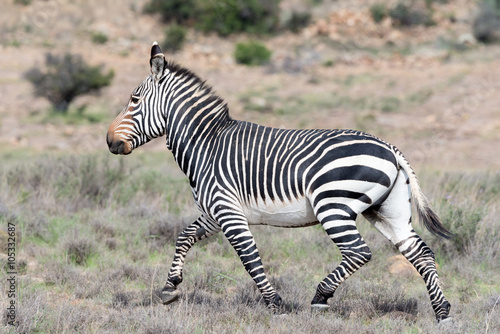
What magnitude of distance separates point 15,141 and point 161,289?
13.7 meters

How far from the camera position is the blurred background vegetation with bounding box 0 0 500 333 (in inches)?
210

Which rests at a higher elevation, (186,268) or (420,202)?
(420,202)

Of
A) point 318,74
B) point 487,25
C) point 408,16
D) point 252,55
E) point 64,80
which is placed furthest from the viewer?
point 408,16

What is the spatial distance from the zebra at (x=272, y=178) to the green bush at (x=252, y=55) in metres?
24.8

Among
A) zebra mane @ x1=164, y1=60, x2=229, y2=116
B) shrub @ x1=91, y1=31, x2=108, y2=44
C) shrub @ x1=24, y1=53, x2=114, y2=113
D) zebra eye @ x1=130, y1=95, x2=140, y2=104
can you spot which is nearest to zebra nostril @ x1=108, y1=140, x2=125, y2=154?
zebra eye @ x1=130, y1=95, x2=140, y2=104

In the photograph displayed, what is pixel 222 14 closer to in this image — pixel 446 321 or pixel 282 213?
pixel 282 213

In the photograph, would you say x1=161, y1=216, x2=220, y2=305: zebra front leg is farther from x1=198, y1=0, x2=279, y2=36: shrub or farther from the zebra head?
x1=198, y1=0, x2=279, y2=36: shrub

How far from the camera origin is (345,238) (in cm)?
475

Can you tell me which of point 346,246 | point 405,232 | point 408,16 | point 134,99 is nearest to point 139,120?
point 134,99

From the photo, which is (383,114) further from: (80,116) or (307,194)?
(307,194)

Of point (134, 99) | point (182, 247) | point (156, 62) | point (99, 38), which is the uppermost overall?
point (156, 62)

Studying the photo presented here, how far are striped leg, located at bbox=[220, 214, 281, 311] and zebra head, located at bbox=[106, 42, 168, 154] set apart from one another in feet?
3.78

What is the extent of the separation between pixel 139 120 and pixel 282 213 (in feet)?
5.22

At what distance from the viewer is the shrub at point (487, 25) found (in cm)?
3428
